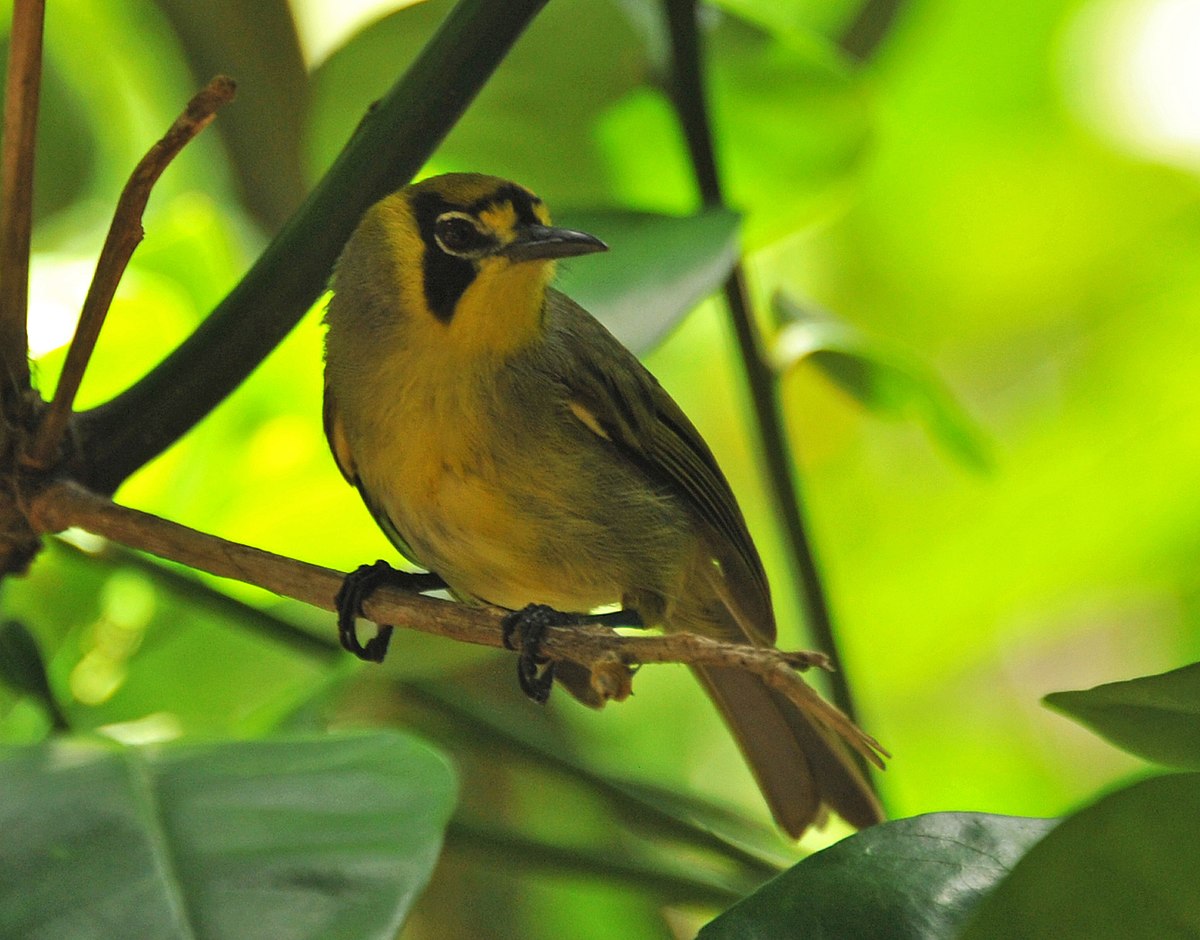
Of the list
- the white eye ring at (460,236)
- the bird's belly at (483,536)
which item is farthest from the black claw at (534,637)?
the white eye ring at (460,236)

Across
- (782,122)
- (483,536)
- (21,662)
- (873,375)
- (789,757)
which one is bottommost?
(789,757)

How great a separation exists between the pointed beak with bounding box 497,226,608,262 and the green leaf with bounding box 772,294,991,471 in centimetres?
27

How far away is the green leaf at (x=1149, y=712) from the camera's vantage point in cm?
89

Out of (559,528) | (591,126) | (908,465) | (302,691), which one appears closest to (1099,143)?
(908,465)

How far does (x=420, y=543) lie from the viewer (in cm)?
171

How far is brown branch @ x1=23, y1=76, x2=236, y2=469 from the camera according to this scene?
3.50 feet

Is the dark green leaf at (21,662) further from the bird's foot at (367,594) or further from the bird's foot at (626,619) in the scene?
the bird's foot at (626,619)

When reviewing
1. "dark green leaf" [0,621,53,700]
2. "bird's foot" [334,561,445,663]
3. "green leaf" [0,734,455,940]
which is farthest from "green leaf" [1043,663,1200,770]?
"dark green leaf" [0,621,53,700]

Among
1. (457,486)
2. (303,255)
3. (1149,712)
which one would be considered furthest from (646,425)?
(1149,712)

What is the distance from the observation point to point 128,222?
1094 mm

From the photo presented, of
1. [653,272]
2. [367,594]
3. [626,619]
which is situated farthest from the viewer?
[626,619]

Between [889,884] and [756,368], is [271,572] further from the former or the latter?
[756,368]

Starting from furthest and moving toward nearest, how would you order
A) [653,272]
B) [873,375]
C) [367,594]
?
1. [873,375]
2. [653,272]
3. [367,594]

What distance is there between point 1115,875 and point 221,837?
0.59 metres
